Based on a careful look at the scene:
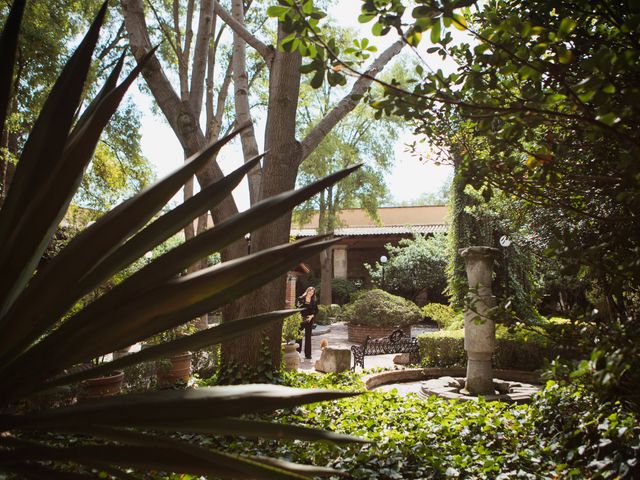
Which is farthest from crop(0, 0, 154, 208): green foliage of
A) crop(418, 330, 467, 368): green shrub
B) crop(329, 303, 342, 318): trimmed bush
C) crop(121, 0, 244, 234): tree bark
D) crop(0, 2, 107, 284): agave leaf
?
crop(329, 303, 342, 318): trimmed bush

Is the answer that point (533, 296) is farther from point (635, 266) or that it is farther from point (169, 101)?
point (635, 266)

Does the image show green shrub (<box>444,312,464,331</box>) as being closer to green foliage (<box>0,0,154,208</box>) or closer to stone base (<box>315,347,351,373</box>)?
stone base (<box>315,347,351,373</box>)

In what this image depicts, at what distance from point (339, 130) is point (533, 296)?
45.6ft

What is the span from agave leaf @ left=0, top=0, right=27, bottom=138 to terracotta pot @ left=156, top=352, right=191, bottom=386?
6.17 metres

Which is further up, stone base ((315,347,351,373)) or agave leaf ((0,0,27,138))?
agave leaf ((0,0,27,138))

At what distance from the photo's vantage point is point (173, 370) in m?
6.98

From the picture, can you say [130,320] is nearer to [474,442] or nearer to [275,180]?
[474,442]

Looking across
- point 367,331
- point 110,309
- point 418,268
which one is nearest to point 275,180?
point 110,309

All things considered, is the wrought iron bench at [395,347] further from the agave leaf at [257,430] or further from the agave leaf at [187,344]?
the agave leaf at [257,430]

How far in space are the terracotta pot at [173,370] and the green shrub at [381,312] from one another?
8746 millimetres

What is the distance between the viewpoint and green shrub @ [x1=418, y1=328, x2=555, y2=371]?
33.2ft

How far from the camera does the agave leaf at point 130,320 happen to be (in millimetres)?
829

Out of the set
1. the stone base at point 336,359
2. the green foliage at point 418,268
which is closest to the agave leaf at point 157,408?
the stone base at point 336,359

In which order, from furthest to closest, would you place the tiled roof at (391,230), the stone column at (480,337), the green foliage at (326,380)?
the tiled roof at (391,230)
the stone column at (480,337)
the green foliage at (326,380)
